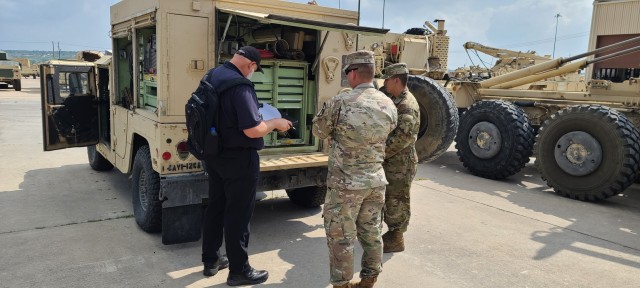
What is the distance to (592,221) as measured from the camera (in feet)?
18.6

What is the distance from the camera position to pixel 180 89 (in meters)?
4.17

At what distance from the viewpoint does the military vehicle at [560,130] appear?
253 inches

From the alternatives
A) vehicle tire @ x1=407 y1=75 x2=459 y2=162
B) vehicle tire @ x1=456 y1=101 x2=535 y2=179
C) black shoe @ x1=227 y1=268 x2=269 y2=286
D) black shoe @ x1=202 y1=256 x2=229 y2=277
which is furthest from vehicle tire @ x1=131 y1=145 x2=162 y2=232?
vehicle tire @ x1=456 y1=101 x2=535 y2=179

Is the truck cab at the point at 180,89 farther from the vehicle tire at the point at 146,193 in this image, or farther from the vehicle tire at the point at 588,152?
the vehicle tire at the point at 588,152

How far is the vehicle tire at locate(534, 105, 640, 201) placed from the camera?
6301mm

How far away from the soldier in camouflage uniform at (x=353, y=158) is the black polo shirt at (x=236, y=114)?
1.51 ft

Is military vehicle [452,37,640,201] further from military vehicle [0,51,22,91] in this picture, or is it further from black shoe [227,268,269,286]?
military vehicle [0,51,22,91]

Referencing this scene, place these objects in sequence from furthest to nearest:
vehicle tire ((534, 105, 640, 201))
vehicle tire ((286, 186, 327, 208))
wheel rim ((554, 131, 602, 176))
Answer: wheel rim ((554, 131, 602, 176))
vehicle tire ((534, 105, 640, 201))
vehicle tire ((286, 186, 327, 208))

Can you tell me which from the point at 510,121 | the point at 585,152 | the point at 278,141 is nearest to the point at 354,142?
the point at 278,141

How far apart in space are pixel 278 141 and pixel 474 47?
12319 mm

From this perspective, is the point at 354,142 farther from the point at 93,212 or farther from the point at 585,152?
the point at 585,152

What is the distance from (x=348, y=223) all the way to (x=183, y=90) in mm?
1932

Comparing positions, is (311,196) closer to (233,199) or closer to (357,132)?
(233,199)

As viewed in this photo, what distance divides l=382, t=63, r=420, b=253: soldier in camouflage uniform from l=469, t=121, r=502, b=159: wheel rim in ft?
13.5
